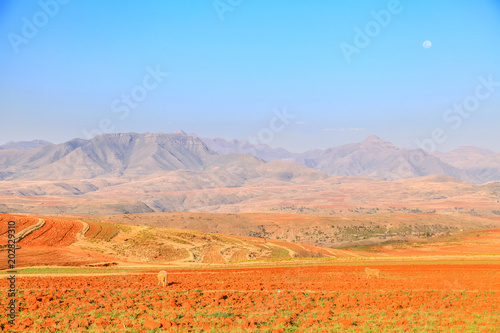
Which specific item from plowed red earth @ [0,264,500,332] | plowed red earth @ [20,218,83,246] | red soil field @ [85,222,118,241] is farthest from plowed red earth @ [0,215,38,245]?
plowed red earth @ [0,264,500,332]

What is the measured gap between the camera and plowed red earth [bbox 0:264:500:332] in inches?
731

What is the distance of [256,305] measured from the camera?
22.8 m

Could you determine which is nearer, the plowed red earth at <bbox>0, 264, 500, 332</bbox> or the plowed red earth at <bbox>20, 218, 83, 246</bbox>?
the plowed red earth at <bbox>0, 264, 500, 332</bbox>

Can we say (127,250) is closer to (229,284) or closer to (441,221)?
(229,284)

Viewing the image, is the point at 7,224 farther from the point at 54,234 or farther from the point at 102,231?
the point at 102,231

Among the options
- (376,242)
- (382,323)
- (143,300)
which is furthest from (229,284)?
(376,242)

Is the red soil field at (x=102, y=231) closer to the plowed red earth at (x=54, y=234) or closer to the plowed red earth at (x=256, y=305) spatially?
the plowed red earth at (x=54, y=234)

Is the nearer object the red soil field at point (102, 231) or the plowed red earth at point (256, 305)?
the plowed red earth at point (256, 305)

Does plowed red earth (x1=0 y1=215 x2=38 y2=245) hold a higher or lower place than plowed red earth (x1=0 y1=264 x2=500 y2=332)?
higher

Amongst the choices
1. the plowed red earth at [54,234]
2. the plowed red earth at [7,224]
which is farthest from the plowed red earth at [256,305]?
the plowed red earth at [7,224]

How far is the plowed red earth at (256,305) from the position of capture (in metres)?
18.6

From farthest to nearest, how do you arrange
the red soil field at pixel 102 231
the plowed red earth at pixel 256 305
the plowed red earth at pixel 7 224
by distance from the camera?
the red soil field at pixel 102 231, the plowed red earth at pixel 7 224, the plowed red earth at pixel 256 305

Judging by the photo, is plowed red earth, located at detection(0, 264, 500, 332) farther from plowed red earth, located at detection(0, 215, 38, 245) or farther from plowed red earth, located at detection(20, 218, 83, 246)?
plowed red earth, located at detection(0, 215, 38, 245)

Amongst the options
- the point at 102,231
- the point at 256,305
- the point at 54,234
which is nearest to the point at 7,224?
the point at 54,234
